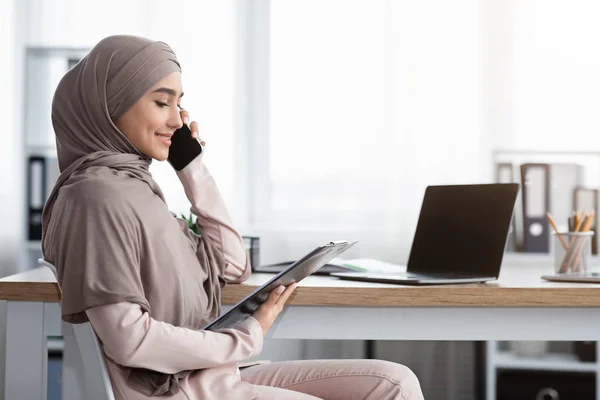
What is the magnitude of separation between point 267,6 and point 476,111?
2.71 ft

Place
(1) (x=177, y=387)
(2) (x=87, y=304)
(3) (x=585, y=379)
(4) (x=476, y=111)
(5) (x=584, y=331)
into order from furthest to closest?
(4) (x=476, y=111) < (3) (x=585, y=379) < (5) (x=584, y=331) < (1) (x=177, y=387) < (2) (x=87, y=304)

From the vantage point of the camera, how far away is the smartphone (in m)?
1.58

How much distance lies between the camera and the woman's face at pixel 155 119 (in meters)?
1.30

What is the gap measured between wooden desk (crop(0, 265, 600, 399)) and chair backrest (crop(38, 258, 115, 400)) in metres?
0.27

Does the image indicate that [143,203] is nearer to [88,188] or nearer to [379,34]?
[88,188]

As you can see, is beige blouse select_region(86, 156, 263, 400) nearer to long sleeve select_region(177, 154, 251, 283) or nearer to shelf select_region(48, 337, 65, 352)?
long sleeve select_region(177, 154, 251, 283)

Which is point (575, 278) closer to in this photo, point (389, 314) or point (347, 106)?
point (389, 314)

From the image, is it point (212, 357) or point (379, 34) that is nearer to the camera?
point (212, 357)

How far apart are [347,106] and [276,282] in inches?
58.3

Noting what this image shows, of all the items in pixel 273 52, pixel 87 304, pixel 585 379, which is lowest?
pixel 585 379

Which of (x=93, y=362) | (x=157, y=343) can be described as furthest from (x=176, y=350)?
(x=93, y=362)

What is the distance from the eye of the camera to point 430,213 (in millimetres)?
1832

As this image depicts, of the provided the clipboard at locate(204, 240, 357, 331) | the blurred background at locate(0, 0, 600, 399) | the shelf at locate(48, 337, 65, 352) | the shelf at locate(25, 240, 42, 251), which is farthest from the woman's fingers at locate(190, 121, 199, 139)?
the shelf at locate(25, 240, 42, 251)

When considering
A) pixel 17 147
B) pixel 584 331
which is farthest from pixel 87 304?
pixel 17 147
